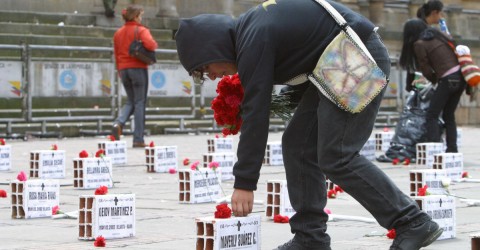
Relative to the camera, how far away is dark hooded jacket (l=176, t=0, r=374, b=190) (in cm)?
605

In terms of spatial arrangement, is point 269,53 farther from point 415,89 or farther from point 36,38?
point 36,38

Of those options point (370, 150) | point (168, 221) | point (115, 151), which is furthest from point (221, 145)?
point (168, 221)

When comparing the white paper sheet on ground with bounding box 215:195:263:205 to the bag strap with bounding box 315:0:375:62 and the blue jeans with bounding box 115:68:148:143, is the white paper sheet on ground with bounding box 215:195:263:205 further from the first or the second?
the blue jeans with bounding box 115:68:148:143

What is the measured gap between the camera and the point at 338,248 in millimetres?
7066

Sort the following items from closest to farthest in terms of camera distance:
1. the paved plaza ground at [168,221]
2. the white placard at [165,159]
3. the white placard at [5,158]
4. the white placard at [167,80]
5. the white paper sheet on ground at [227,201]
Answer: the paved plaza ground at [168,221] → the white paper sheet on ground at [227,201] → the white placard at [5,158] → the white placard at [165,159] → the white placard at [167,80]

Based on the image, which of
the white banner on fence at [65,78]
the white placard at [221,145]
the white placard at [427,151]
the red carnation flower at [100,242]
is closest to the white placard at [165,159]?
the white placard at [221,145]

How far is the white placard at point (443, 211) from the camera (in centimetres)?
749

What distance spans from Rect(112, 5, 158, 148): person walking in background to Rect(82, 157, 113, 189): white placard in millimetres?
5420

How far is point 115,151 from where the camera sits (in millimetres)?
14438

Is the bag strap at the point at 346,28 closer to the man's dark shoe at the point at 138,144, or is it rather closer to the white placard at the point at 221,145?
the white placard at the point at 221,145

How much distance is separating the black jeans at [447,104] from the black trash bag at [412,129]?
0.15 meters

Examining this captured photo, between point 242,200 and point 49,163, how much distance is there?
256 inches

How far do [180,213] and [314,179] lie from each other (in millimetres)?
2765

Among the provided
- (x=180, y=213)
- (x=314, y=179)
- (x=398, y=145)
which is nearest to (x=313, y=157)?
(x=314, y=179)
